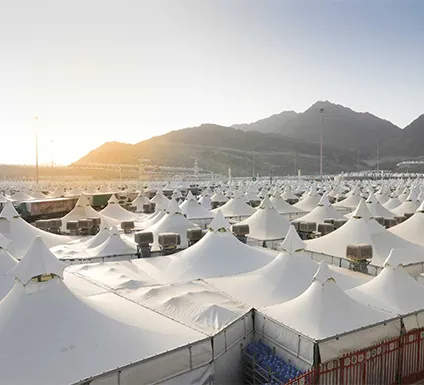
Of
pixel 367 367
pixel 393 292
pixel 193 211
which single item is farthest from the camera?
pixel 193 211

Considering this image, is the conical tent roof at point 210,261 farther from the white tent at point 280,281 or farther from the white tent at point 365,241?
the white tent at point 365,241

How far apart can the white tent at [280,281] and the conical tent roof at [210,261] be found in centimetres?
124

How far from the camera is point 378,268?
1792 cm

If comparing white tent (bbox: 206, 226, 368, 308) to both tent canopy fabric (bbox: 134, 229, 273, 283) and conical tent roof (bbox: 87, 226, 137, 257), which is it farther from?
conical tent roof (bbox: 87, 226, 137, 257)

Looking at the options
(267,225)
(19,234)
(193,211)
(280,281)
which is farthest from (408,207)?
(19,234)

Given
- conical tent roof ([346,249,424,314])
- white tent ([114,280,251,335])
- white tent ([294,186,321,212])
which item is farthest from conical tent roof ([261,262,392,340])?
white tent ([294,186,321,212])

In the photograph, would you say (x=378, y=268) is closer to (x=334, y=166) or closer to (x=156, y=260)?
(x=156, y=260)

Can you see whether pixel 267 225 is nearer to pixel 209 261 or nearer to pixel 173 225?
pixel 173 225

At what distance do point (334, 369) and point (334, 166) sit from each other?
179m

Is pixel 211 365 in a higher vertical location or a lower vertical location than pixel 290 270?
lower

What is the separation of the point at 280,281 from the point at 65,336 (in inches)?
282

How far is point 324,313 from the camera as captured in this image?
34.2 ft

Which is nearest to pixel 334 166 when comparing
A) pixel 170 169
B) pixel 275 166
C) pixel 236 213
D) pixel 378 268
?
pixel 275 166

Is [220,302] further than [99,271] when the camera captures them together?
No
